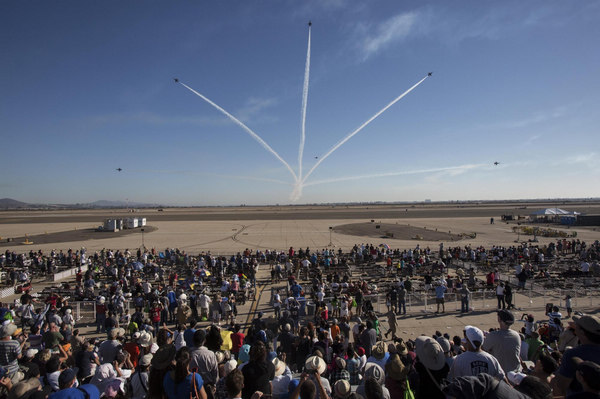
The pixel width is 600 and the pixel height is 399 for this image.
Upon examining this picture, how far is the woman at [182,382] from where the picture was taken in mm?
3785

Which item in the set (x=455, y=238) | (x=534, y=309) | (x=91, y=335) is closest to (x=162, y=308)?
(x=91, y=335)

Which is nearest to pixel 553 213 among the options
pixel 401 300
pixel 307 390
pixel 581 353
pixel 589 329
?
pixel 401 300

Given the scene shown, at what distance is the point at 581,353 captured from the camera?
3791 millimetres

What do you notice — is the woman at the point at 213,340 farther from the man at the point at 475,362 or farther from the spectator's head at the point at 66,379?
the man at the point at 475,362

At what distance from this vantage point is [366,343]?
7.68 m

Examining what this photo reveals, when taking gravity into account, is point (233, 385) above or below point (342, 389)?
above

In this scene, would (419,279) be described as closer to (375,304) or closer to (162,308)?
(375,304)

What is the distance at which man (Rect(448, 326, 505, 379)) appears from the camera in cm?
434

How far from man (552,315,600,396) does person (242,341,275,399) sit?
12.2 feet

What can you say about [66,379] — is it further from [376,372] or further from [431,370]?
[431,370]

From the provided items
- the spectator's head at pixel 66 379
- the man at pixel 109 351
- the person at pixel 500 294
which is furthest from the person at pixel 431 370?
the person at pixel 500 294

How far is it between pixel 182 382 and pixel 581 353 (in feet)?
16.6

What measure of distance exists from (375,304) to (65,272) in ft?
69.5

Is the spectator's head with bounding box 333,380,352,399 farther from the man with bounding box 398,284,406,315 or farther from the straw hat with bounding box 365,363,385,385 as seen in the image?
the man with bounding box 398,284,406,315
